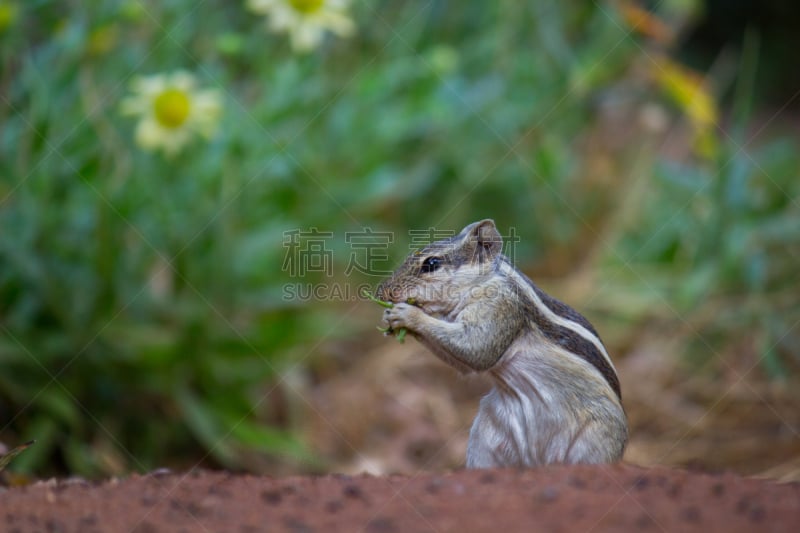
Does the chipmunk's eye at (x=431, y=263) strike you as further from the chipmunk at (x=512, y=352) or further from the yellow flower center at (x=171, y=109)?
the yellow flower center at (x=171, y=109)

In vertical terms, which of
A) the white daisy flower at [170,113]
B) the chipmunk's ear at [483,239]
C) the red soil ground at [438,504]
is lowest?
the red soil ground at [438,504]

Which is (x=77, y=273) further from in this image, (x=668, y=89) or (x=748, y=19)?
(x=748, y=19)

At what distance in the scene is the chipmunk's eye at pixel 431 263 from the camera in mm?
3312

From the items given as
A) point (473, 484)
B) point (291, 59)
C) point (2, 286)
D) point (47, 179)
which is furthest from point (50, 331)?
point (473, 484)

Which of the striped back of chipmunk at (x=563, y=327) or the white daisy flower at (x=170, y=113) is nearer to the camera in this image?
the striped back of chipmunk at (x=563, y=327)

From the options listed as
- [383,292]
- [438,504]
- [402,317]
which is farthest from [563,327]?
[438,504]

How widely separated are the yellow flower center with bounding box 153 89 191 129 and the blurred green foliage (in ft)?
1.30

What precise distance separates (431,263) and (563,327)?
517 millimetres

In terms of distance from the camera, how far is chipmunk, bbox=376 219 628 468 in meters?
3.06

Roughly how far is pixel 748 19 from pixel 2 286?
33.1 ft

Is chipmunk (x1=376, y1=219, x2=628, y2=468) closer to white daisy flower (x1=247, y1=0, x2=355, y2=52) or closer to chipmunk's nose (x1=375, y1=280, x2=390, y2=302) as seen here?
chipmunk's nose (x1=375, y1=280, x2=390, y2=302)

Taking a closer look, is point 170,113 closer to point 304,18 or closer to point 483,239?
point 304,18

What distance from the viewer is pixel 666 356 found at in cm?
648

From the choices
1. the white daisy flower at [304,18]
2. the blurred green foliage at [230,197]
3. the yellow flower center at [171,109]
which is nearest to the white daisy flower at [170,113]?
the yellow flower center at [171,109]
